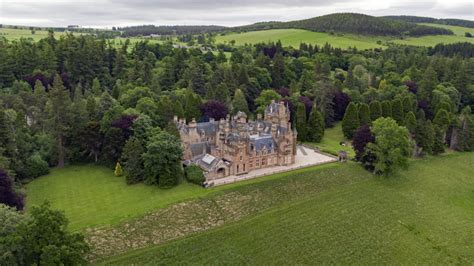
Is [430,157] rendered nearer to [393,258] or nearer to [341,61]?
[393,258]

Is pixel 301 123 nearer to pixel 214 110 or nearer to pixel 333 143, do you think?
pixel 333 143

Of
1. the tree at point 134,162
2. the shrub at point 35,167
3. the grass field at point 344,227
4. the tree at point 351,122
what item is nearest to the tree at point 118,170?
the tree at point 134,162

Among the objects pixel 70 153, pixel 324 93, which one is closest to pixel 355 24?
pixel 324 93

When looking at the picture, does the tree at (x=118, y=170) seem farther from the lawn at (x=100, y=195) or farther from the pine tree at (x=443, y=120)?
the pine tree at (x=443, y=120)

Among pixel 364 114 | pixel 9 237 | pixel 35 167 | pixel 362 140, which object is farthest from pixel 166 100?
pixel 9 237

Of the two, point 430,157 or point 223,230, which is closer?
point 223,230

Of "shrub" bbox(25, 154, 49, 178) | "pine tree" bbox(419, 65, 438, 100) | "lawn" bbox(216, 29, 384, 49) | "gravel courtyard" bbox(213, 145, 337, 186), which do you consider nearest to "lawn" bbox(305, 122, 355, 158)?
"gravel courtyard" bbox(213, 145, 337, 186)
